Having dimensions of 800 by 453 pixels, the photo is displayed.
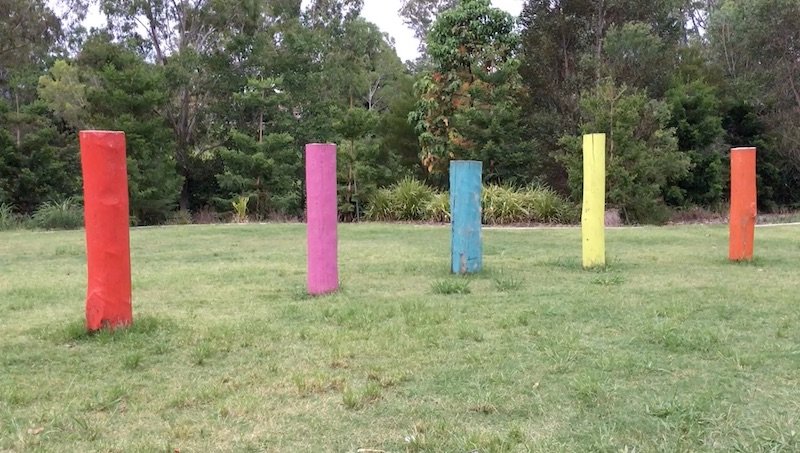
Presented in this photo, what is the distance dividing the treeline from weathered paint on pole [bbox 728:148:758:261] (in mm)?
6459

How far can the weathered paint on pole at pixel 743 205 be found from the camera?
7.04 meters

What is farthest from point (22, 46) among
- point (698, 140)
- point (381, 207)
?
point (698, 140)

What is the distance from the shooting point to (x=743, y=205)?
23.0 ft

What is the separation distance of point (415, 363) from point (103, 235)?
6.85ft

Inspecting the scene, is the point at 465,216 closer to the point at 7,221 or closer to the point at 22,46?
the point at 7,221

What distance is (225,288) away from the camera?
578cm

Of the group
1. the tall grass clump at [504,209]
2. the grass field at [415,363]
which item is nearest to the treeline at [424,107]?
the tall grass clump at [504,209]

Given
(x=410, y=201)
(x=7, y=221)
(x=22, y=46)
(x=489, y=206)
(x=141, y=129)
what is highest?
(x=22, y=46)

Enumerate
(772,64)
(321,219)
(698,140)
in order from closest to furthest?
(321,219)
(698,140)
(772,64)

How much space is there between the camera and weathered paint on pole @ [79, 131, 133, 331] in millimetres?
4145

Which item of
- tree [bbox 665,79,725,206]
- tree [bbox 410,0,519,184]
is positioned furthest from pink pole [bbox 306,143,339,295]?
tree [bbox 665,79,725,206]

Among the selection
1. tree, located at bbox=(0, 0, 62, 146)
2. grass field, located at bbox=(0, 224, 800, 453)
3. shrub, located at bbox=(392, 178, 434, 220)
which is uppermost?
tree, located at bbox=(0, 0, 62, 146)

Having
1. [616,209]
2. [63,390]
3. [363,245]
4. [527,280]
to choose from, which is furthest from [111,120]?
[63,390]

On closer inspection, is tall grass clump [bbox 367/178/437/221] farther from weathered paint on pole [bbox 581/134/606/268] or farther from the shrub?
weathered paint on pole [bbox 581/134/606/268]
